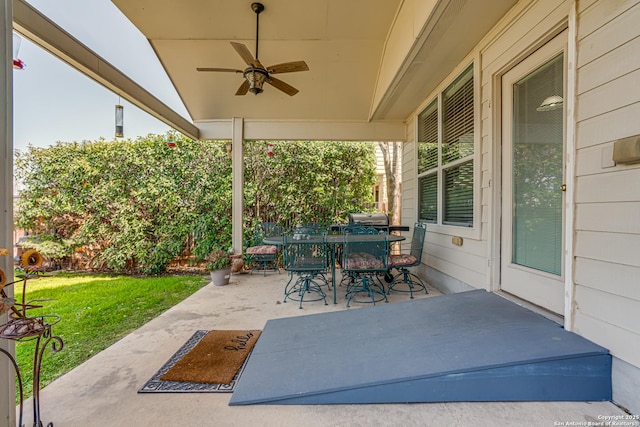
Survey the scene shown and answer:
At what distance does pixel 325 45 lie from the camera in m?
3.72

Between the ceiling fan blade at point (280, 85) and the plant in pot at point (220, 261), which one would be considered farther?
the plant in pot at point (220, 261)

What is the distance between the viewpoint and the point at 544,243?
2199 millimetres

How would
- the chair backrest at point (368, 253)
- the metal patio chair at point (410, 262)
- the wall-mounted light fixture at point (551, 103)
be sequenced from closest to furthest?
the wall-mounted light fixture at point (551, 103) → the chair backrest at point (368, 253) → the metal patio chair at point (410, 262)

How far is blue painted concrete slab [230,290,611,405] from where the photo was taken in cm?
158

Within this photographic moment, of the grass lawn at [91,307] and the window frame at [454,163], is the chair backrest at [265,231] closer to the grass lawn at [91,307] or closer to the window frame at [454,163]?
the grass lawn at [91,307]

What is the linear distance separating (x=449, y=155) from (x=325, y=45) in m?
2.19

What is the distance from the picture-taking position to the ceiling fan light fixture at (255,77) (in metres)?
3.22

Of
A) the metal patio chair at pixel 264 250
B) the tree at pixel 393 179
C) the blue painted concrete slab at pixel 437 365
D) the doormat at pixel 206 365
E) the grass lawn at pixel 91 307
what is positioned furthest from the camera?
the tree at pixel 393 179

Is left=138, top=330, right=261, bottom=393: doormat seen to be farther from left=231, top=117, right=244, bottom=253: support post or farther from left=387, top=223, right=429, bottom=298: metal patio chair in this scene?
left=231, top=117, right=244, bottom=253: support post

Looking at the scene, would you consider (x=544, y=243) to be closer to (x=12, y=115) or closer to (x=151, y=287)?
(x=12, y=115)

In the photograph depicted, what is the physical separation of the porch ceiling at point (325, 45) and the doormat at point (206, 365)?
3.12m

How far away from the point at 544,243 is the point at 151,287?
17.3 feet

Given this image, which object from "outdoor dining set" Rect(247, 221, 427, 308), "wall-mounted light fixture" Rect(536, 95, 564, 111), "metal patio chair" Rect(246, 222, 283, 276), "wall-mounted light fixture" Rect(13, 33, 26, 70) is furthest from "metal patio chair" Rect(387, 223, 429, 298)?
"wall-mounted light fixture" Rect(13, 33, 26, 70)

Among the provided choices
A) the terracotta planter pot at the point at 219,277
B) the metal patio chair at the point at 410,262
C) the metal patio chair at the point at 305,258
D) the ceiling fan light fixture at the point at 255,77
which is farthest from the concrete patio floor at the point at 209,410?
the ceiling fan light fixture at the point at 255,77
